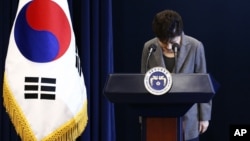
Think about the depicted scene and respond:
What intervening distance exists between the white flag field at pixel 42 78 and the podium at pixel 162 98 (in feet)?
3.95

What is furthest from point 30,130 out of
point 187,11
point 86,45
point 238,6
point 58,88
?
point 238,6

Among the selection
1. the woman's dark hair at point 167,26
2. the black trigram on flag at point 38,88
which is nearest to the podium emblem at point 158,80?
the woman's dark hair at point 167,26

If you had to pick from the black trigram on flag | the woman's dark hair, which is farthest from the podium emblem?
the black trigram on flag

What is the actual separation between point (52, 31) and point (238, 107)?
1372 mm

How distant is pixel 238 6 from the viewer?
288 cm

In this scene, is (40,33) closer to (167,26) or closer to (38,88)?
(38,88)

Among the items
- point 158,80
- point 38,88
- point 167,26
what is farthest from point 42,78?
point 158,80

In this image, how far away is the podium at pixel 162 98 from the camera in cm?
107

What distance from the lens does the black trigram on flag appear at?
2248 mm

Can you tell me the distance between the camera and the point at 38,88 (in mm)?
2250

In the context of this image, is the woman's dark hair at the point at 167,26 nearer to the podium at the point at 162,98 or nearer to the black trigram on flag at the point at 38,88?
the podium at the point at 162,98

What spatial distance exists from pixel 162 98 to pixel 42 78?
1296 millimetres

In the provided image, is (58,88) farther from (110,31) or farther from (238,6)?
→ (238,6)

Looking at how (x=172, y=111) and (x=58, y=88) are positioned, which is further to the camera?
(x=58, y=88)
